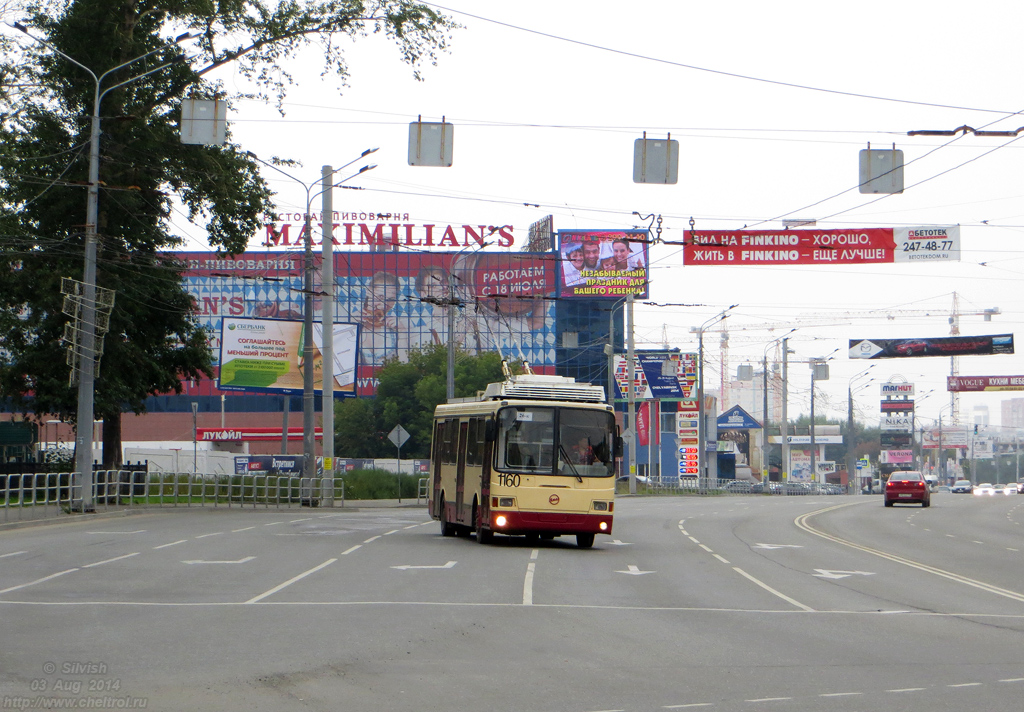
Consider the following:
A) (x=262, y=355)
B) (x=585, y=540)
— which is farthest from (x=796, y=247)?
(x=262, y=355)

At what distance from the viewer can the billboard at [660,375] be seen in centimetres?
7556

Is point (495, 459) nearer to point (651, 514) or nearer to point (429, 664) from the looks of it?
point (429, 664)

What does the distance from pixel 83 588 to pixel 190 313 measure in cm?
2810

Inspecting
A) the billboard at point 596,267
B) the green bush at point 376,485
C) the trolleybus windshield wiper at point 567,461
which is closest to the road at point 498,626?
the trolleybus windshield wiper at point 567,461

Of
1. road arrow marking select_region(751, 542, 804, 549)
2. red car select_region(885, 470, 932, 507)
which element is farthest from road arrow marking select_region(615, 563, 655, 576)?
red car select_region(885, 470, 932, 507)

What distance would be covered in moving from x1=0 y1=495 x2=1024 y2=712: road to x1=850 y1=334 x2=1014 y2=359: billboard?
66.6 metres

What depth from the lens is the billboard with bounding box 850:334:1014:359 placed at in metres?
85.9

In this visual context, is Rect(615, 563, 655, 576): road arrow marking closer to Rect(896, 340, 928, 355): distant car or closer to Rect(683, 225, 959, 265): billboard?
Rect(683, 225, 959, 265): billboard

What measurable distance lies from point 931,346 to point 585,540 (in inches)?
2761

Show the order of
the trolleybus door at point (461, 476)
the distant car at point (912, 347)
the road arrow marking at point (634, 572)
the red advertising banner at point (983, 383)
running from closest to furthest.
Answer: the road arrow marking at point (634, 572), the trolleybus door at point (461, 476), the distant car at point (912, 347), the red advertising banner at point (983, 383)

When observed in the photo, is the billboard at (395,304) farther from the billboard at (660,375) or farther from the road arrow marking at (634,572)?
the road arrow marking at (634,572)

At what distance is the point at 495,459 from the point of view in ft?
72.7

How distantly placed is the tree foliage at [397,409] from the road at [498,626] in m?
67.1

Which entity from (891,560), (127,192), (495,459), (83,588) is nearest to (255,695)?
(83,588)
